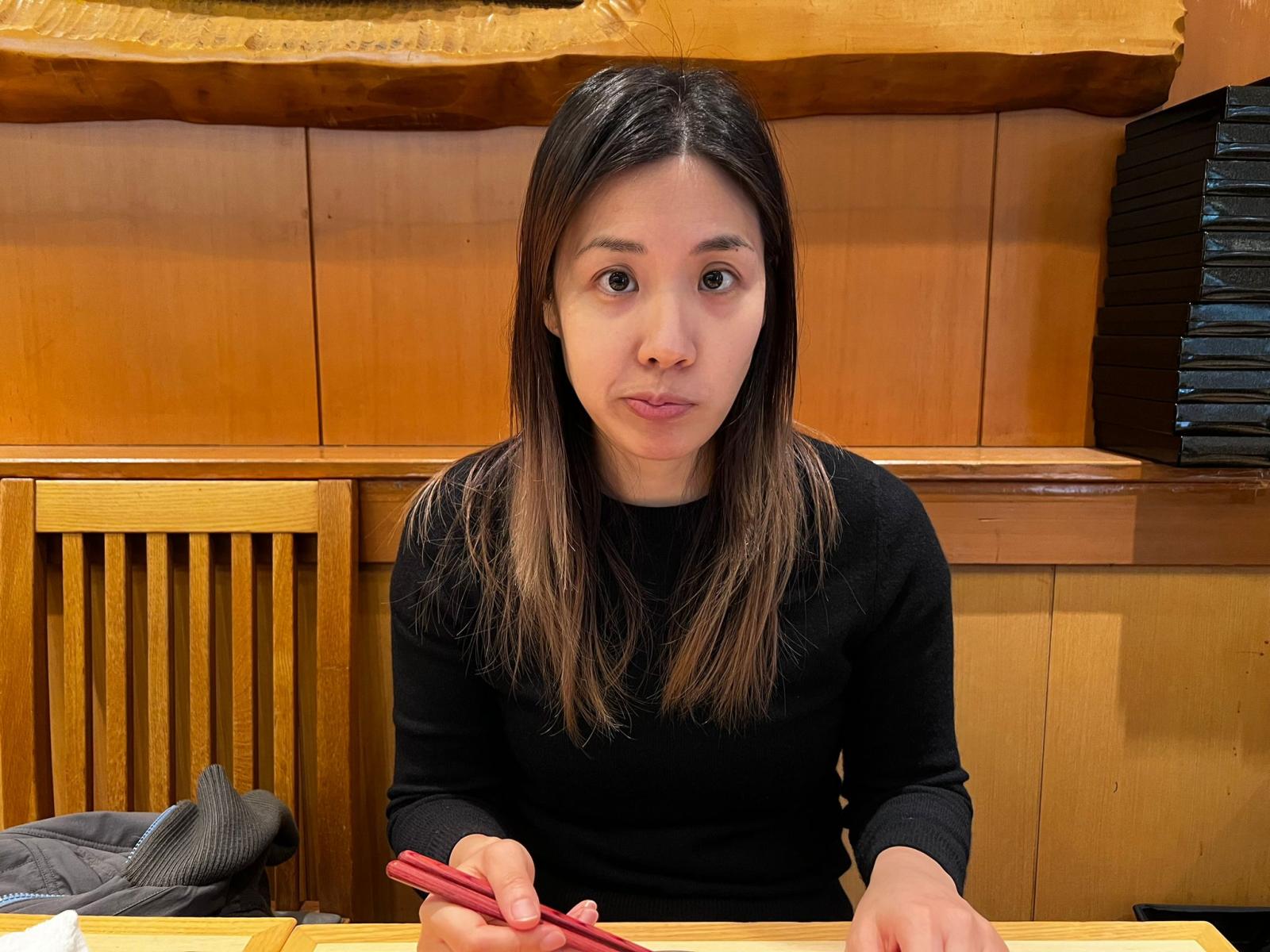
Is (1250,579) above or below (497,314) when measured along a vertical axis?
below

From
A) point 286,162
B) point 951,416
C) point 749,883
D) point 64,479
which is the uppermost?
point 286,162

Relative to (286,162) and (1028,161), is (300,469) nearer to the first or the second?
(286,162)

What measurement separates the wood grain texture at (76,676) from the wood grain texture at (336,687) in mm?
334

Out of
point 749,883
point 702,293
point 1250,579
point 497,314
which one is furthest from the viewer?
point 497,314

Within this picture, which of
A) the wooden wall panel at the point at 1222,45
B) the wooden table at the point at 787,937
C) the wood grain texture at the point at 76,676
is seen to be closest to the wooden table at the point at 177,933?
the wooden table at the point at 787,937

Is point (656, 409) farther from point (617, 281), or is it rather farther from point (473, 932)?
point (473, 932)

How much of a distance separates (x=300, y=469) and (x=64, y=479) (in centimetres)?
34

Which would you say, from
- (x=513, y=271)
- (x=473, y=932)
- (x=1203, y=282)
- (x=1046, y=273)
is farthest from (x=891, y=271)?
(x=473, y=932)

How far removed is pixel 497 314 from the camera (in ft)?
5.06

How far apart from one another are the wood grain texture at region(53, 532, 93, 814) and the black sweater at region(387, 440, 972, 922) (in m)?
0.62

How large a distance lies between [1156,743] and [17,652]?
1.71 meters

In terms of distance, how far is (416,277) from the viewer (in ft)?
5.03

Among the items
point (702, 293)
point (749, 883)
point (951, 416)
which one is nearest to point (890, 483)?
point (702, 293)

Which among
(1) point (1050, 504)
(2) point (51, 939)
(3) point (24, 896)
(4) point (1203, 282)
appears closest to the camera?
(2) point (51, 939)
